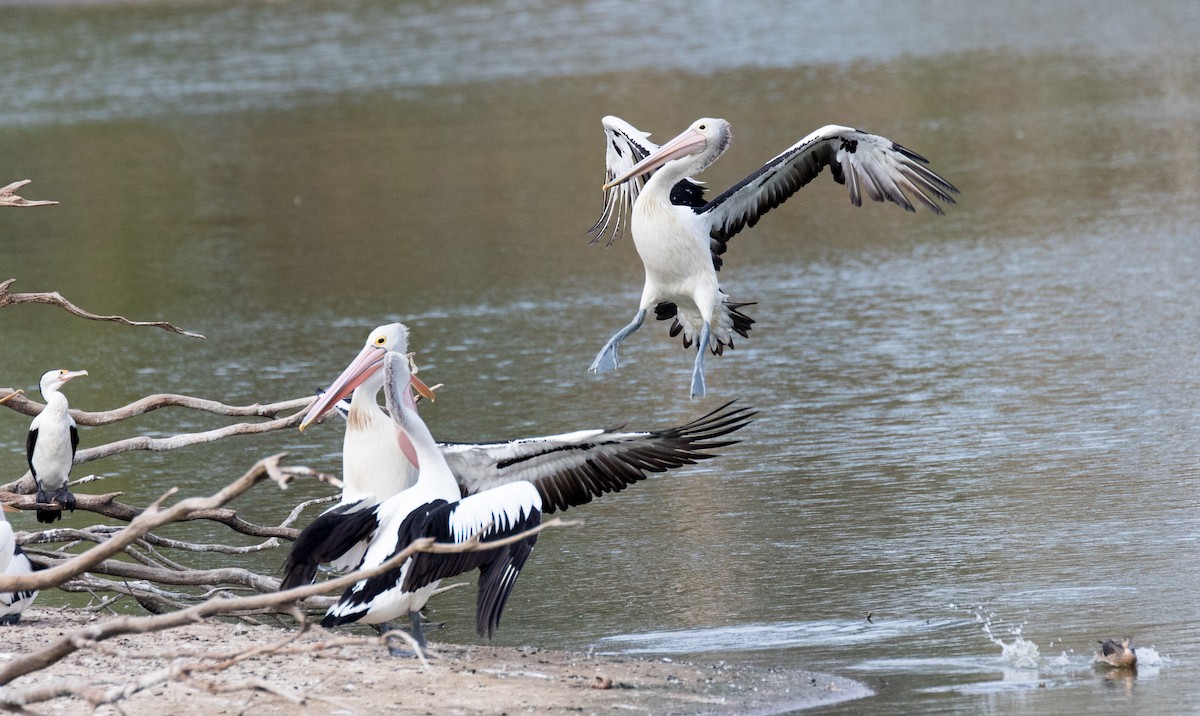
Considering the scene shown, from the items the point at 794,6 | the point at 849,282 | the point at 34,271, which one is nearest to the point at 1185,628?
the point at 849,282

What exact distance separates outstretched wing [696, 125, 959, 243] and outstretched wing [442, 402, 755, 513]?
1.83 m

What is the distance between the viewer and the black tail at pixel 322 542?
18.2 feet

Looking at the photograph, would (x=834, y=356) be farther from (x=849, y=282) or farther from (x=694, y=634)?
(x=694, y=634)

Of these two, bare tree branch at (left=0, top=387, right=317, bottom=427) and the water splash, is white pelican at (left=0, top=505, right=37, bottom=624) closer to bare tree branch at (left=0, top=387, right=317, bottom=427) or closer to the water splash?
bare tree branch at (left=0, top=387, right=317, bottom=427)

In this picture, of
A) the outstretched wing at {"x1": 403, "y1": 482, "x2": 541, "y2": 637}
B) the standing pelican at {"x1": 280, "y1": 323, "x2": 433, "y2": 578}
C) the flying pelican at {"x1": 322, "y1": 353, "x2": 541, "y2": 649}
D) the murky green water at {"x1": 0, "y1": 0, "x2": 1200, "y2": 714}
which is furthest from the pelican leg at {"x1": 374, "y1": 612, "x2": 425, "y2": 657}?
the murky green water at {"x1": 0, "y1": 0, "x2": 1200, "y2": 714}

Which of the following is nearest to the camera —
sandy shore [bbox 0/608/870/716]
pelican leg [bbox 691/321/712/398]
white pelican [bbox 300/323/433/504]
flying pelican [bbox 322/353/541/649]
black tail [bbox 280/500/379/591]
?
sandy shore [bbox 0/608/870/716]

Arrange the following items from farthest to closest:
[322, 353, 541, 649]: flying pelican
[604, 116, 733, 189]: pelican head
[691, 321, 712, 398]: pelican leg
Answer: [604, 116, 733, 189]: pelican head < [691, 321, 712, 398]: pelican leg < [322, 353, 541, 649]: flying pelican

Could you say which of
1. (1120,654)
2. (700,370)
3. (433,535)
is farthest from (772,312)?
(1120,654)

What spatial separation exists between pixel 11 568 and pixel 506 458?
162 cm

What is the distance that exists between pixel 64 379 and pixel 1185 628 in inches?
170

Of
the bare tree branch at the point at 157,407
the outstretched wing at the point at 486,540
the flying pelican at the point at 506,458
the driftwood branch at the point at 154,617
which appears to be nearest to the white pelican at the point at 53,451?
the bare tree branch at the point at 157,407

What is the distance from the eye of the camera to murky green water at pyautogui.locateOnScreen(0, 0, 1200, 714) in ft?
20.2

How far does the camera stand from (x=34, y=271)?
13.9 metres

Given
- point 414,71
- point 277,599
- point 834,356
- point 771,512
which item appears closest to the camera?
point 277,599
